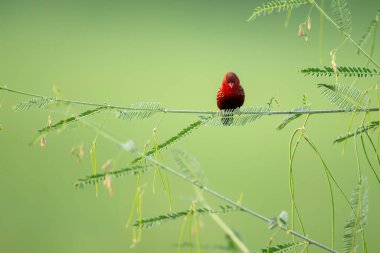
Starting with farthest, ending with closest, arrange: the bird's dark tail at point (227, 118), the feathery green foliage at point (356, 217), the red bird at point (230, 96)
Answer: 1. the red bird at point (230, 96)
2. the bird's dark tail at point (227, 118)
3. the feathery green foliage at point (356, 217)

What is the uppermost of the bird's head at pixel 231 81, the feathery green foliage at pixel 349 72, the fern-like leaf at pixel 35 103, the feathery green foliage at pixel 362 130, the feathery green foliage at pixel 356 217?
the bird's head at pixel 231 81

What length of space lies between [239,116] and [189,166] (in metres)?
0.35

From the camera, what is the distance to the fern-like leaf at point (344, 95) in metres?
0.87

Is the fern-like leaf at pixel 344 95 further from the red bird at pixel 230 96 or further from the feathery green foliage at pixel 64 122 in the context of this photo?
the red bird at pixel 230 96

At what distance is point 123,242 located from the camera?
3.75m

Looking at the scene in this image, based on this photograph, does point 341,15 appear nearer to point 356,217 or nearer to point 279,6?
point 279,6

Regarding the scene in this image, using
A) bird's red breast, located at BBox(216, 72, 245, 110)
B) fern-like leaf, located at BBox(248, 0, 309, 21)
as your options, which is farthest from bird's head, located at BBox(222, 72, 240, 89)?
fern-like leaf, located at BBox(248, 0, 309, 21)

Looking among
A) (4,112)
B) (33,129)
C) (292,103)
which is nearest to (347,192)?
(292,103)

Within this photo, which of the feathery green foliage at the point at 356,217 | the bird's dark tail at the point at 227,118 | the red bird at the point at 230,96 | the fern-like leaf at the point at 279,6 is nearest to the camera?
the feathery green foliage at the point at 356,217

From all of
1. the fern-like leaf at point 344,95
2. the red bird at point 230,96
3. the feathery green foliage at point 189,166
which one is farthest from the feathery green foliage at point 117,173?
the red bird at point 230,96

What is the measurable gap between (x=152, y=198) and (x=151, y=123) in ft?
3.36

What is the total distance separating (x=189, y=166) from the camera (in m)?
0.64

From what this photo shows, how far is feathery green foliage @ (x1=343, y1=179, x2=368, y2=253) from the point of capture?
2.47 ft

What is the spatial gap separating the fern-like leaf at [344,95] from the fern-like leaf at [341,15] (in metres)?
0.08
